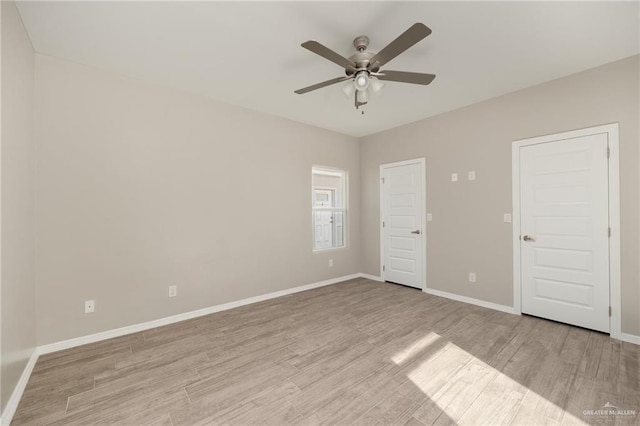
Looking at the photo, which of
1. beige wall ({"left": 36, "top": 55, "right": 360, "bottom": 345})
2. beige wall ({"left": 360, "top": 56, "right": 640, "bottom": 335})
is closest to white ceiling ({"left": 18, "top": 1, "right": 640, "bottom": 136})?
beige wall ({"left": 360, "top": 56, "right": 640, "bottom": 335})

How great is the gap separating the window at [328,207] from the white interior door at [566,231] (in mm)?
2770

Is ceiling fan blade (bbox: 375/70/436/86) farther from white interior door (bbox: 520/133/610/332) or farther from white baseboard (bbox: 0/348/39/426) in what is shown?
white baseboard (bbox: 0/348/39/426)

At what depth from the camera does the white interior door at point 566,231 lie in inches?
107

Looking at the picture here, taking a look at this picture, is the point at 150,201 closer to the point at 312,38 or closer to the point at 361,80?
the point at 312,38

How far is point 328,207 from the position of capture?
489 cm

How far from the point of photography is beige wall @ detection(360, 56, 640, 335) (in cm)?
256

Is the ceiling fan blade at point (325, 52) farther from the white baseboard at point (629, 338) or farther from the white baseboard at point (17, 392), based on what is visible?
the white baseboard at point (629, 338)

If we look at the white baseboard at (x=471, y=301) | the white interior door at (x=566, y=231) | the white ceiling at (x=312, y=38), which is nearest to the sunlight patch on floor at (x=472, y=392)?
the white baseboard at (x=471, y=301)

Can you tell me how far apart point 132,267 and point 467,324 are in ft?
12.3

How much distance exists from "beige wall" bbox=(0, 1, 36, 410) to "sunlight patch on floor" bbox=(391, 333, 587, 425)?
2731 millimetres

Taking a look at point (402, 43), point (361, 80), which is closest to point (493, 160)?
point (361, 80)

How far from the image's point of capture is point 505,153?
11.0 feet

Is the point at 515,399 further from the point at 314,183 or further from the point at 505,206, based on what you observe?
the point at 314,183

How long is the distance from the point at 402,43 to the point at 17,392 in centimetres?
354
